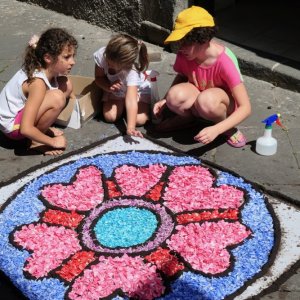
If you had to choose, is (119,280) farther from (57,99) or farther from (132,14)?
(132,14)

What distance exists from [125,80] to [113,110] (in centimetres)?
27

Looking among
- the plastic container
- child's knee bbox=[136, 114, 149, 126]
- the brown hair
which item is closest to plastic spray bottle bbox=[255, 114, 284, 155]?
the plastic container

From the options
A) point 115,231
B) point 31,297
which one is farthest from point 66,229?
point 31,297

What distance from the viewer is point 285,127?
4.24 metres

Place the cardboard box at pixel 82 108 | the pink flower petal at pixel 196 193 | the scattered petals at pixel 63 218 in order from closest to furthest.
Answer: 1. the scattered petals at pixel 63 218
2. the pink flower petal at pixel 196 193
3. the cardboard box at pixel 82 108

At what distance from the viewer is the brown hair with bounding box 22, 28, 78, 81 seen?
3.90 metres

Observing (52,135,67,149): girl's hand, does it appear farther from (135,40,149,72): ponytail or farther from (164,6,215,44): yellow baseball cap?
(164,6,215,44): yellow baseball cap

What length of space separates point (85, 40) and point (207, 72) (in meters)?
2.18

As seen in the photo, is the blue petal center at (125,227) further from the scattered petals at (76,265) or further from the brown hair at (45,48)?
the brown hair at (45,48)

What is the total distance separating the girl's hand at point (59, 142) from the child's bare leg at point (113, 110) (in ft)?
1.37

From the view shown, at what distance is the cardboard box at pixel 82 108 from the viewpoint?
432 cm

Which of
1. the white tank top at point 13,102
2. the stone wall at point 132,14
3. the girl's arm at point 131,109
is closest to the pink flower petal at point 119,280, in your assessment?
the girl's arm at point 131,109

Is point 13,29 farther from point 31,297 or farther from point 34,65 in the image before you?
point 31,297

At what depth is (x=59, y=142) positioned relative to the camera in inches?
160
